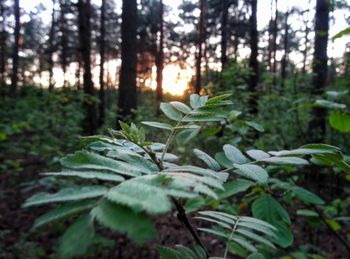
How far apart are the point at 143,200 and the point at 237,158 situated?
0.55 metres

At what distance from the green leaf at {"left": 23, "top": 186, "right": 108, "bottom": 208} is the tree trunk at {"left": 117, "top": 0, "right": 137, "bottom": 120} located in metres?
6.91

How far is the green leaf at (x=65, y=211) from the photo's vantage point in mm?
433

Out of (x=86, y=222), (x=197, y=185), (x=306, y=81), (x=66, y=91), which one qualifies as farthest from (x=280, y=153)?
(x=66, y=91)

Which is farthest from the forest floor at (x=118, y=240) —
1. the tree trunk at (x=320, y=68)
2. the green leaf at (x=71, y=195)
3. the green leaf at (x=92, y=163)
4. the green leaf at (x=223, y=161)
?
the green leaf at (x=71, y=195)

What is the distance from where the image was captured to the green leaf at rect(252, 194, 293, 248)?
112 centimetres

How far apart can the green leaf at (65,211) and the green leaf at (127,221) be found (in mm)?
38

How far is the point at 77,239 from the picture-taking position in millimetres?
381

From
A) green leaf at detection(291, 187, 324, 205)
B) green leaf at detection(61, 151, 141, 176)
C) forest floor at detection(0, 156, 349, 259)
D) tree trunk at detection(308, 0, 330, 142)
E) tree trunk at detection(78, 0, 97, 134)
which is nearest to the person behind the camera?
green leaf at detection(61, 151, 141, 176)

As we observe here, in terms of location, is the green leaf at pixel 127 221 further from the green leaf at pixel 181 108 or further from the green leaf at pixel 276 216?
the green leaf at pixel 276 216

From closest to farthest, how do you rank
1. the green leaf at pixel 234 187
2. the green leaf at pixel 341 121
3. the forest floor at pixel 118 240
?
the green leaf at pixel 234 187 < the green leaf at pixel 341 121 < the forest floor at pixel 118 240

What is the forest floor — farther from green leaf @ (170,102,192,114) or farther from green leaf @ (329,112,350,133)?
green leaf @ (170,102,192,114)

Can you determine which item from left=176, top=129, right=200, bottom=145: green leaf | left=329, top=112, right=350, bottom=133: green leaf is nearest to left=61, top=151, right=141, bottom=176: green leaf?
left=176, top=129, right=200, bottom=145: green leaf

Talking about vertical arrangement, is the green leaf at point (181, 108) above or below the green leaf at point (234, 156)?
above

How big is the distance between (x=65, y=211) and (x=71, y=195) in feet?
0.07
